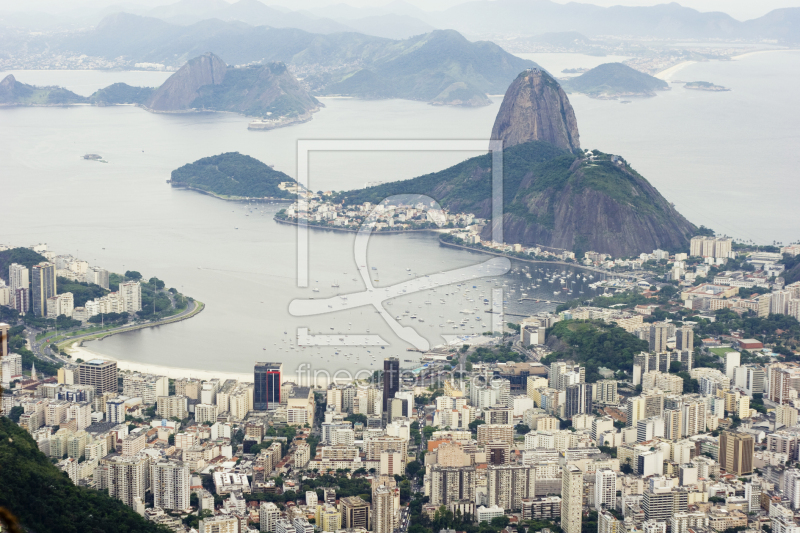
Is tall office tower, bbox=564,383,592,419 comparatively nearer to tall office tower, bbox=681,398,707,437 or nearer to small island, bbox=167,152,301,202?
tall office tower, bbox=681,398,707,437

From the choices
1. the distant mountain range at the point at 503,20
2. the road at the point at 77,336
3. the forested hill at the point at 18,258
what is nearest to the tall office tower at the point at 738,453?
the road at the point at 77,336

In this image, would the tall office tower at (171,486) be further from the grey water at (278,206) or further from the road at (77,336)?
the road at (77,336)

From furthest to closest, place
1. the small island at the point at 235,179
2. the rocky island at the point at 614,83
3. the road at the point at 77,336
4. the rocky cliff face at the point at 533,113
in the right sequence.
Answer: the rocky island at the point at 614,83, the small island at the point at 235,179, the rocky cliff face at the point at 533,113, the road at the point at 77,336

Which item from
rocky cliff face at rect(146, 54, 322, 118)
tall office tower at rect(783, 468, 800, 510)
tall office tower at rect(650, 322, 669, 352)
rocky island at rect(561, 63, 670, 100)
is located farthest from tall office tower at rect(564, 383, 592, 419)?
rocky island at rect(561, 63, 670, 100)

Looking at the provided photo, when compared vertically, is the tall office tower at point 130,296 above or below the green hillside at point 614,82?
below

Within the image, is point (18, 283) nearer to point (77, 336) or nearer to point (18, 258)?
point (18, 258)

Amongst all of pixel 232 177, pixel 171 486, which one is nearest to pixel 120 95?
pixel 232 177

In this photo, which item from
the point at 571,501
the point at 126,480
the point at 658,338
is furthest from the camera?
the point at 658,338
